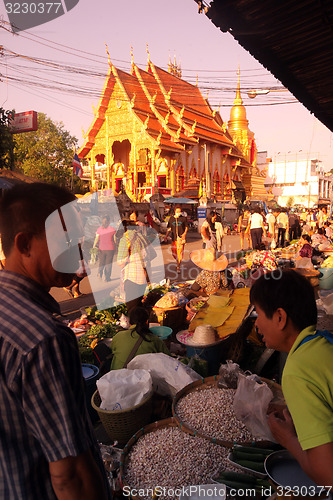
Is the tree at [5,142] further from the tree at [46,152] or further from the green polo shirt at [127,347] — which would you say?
the tree at [46,152]

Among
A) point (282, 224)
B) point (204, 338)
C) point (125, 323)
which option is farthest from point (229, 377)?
point (282, 224)

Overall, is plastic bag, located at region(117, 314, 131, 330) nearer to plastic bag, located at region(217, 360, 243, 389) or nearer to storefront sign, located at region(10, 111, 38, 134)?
plastic bag, located at region(217, 360, 243, 389)

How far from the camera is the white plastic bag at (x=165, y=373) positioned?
301 centimetres

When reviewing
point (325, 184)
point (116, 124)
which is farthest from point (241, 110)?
point (325, 184)

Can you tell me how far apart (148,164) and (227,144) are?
9505 mm

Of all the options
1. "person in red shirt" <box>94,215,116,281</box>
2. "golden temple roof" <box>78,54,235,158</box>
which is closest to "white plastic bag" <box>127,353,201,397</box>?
"person in red shirt" <box>94,215,116,281</box>

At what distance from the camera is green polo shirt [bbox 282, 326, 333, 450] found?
47.7 inches

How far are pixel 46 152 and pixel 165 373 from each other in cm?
3416

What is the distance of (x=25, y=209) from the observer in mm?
1043

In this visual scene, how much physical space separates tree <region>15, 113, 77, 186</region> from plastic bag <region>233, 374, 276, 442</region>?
29.4 m

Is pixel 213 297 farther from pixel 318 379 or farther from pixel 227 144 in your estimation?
pixel 227 144

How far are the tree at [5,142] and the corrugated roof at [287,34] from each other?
31.5 feet

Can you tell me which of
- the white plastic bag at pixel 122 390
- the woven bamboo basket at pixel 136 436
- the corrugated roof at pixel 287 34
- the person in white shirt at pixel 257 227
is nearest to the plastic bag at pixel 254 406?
the woven bamboo basket at pixel 136 436

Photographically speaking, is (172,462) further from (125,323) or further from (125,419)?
(125,323)
